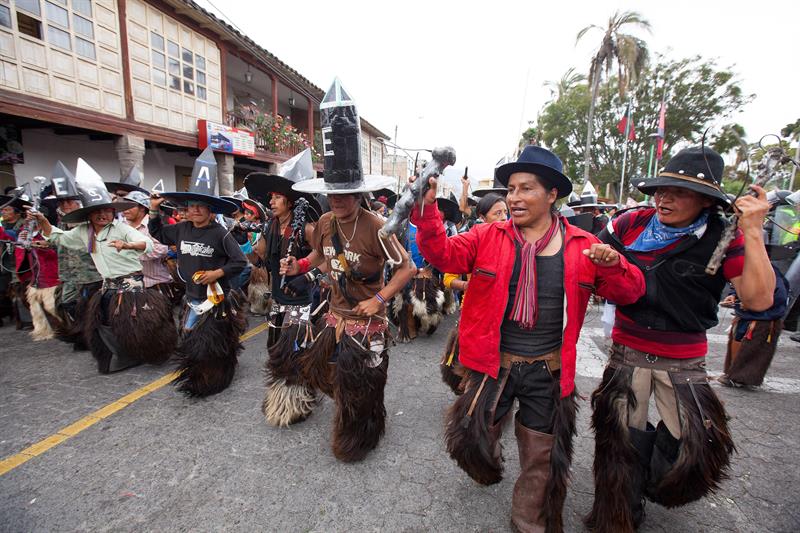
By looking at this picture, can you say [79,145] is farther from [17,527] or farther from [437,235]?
[437,235]

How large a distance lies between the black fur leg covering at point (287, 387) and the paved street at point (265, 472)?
125 millimetres

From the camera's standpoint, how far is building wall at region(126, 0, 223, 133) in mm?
10883

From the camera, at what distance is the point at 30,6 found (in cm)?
840

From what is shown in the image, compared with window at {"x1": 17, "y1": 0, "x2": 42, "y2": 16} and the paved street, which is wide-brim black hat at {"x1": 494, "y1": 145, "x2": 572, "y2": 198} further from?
window at {"x1": 17, "y1": 0, "x2": 42, "y2": 16}

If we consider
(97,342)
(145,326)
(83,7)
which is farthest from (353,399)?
(83,7)

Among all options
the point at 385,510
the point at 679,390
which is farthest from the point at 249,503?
the point at 679,390

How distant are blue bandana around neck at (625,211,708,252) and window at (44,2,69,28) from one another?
482 inches

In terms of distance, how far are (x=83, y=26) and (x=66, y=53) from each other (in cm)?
86

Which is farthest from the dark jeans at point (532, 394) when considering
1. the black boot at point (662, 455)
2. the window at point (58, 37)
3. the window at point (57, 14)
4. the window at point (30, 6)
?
the window at point (57, 14)

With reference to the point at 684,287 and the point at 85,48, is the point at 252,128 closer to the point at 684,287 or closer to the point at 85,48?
the point at 85,48

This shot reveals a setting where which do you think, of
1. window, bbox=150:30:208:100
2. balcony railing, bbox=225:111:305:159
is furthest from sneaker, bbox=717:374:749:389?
balcony railing, bbox=225:111:305:159

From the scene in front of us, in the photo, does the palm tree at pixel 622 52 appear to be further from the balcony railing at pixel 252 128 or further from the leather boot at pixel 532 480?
the leather boot at pixel 532 480

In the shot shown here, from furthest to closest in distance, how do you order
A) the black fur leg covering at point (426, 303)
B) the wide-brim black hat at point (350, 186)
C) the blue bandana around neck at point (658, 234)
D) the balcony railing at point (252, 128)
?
the balcony railing at point (252, 128) < the black fur leg covering at point (426, 303) < the wide-brim black hat at point (350, 186) < the blue bandana around neck at point (658, 234)

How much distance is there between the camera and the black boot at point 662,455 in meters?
2.20
